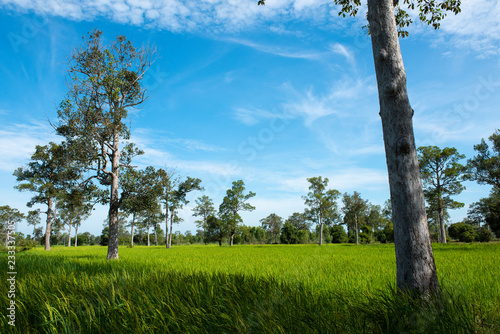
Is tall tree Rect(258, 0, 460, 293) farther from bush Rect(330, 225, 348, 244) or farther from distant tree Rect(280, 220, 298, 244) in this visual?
distant tree Rect(280, 220, 298, 244)

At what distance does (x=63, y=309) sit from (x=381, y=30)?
19.2ft

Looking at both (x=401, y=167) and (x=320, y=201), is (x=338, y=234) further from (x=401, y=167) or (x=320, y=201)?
(x=401, y=167)

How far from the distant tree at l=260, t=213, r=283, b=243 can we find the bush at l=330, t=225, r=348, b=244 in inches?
1088

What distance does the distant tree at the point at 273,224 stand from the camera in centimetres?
8038

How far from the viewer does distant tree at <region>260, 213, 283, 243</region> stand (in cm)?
8038

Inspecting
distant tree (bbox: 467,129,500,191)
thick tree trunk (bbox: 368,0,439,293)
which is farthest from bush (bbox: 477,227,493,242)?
thick tree trunk (bbox: 368,0,439,293)

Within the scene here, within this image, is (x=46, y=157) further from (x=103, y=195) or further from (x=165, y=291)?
(x=165, y=291)

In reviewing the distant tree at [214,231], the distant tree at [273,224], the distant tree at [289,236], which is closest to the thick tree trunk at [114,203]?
the distant tree at [214,231]

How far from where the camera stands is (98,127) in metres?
14.9

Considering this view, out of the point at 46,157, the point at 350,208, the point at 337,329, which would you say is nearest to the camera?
the point at 337,329

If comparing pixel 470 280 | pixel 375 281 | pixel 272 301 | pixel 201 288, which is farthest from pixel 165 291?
pixel 470 280

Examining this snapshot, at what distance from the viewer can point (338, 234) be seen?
5325 centimetres

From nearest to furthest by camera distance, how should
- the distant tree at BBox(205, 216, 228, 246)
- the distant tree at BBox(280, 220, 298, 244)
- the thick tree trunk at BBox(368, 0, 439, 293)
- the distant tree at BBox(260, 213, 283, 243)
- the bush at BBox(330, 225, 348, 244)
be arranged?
the thick tree trunk at BBox(368, 0, 439, 293) < the distant tree at BBox(205, 216, 228, 246) < the bush at BBox(330, 225, 348, 244) < the distant tree at BBox(280, 220, 298, 244) < the distant tree at BBox(260, 213, 283, 243)

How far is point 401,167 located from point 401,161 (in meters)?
0.08
